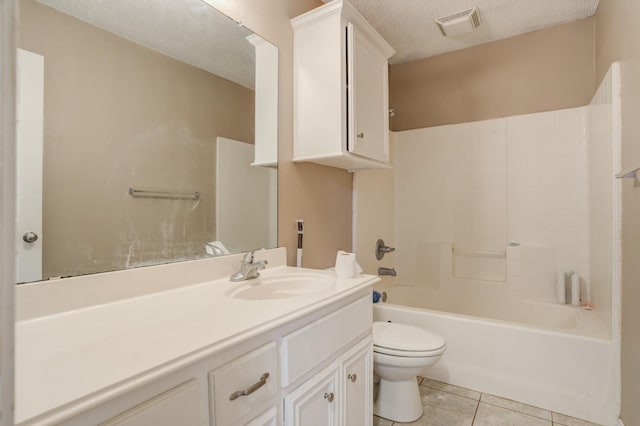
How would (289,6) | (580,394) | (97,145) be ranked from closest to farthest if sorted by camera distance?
(97,145)
(580,394)
(289,6)

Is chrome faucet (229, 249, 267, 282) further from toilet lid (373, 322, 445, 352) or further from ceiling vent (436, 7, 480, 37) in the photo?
ceiling vent (436, 7, 480, 37)

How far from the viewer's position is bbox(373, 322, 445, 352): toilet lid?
5.35 ft

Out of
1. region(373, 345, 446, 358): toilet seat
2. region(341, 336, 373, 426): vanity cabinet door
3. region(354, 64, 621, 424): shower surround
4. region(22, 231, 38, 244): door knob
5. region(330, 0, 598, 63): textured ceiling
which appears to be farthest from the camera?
region(330, 0, 598, 63): textured ceiling

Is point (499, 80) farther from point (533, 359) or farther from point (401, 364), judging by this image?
point (401, 364)

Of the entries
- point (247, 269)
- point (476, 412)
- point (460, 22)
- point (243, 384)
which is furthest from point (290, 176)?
point (460, 22)

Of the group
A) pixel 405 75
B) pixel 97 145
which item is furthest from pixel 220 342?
pixel 405 75

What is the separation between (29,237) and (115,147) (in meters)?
0.35

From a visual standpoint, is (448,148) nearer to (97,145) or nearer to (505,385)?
(505,385)

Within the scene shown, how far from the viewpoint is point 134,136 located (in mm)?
1104

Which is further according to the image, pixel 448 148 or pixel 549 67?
pixel 448 148

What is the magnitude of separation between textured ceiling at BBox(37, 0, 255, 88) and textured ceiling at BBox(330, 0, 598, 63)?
1.11 metres

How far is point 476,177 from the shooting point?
108 inches

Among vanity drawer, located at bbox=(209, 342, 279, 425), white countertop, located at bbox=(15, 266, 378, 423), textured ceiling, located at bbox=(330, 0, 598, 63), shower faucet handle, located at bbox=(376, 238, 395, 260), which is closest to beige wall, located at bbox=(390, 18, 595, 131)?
textured ceiling, located at bbox=(330, 0, 598, 63)

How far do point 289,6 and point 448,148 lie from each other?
1.78m
